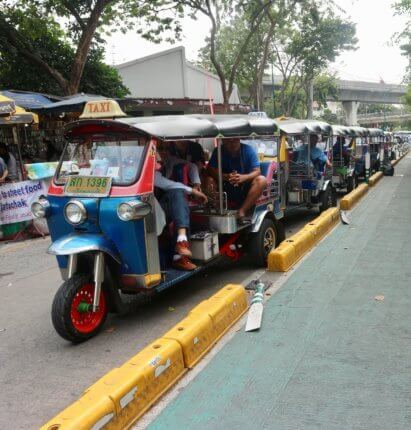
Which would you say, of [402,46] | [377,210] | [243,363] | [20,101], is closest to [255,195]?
[243,363]

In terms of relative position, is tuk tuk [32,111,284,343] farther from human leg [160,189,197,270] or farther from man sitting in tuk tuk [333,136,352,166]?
man sitting in tuk tuk [333,136,352,166]

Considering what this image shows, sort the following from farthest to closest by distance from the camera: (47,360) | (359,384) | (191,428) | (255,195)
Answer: (255,195) → (47,360) → (359,384) → (191,428)

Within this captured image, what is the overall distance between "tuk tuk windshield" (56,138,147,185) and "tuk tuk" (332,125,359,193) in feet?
28.5

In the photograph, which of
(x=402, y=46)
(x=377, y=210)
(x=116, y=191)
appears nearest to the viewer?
(x=116, y=191)

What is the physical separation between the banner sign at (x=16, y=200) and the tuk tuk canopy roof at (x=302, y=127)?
16.8 ft

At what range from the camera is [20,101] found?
1146cm

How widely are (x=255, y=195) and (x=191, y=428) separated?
372 centimetres

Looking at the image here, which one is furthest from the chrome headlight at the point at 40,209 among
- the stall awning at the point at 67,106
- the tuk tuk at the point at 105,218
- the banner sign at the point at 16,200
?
the stall awning at the point at 67,106

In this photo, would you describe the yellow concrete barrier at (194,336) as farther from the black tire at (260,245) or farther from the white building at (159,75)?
the white building at (159,75)

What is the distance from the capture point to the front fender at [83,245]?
13.5 ft

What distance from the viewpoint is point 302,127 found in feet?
30.2

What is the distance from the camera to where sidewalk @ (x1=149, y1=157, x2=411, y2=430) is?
2.99 meters

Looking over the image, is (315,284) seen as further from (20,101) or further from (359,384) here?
(20,101)

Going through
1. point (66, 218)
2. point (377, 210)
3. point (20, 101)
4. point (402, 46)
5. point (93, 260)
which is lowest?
point (377, 210)
